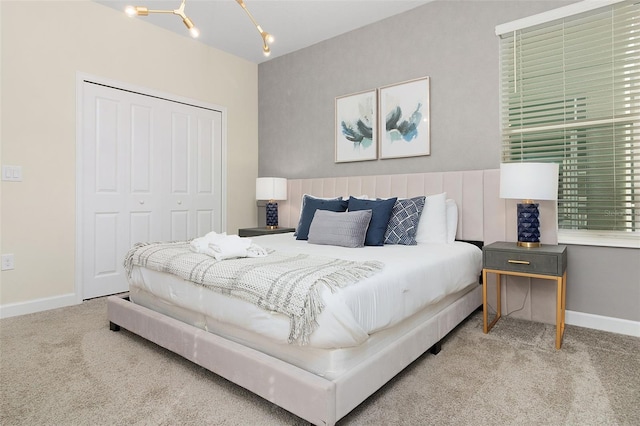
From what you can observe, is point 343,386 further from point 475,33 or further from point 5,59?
point 5,59

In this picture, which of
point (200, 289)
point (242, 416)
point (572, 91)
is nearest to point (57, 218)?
point (200, 289)

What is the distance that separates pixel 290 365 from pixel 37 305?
278 centimetres

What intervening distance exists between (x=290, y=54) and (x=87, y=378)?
3.94 m

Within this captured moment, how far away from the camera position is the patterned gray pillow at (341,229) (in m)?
2.71

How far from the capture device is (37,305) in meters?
3.14

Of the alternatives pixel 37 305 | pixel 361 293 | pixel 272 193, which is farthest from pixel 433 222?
pixel 37 305

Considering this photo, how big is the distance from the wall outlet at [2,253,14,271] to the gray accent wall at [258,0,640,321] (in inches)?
109

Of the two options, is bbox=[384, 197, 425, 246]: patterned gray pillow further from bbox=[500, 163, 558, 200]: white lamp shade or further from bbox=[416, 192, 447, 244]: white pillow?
Result: bbox=[500, 163, 558, 200]: white lamp shade

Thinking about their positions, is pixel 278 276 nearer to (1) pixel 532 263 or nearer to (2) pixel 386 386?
(2) pixel 386 386

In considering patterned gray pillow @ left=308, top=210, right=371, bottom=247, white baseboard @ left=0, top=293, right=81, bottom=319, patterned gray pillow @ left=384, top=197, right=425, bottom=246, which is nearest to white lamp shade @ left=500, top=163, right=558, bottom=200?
patterned gray pillow @ left=384, top=197, right=425, bottom=246

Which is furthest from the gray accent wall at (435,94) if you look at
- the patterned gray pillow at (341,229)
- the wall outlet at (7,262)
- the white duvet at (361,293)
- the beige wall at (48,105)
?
the wall outlet at (7,262)

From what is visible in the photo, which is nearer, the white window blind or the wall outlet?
the white window blind

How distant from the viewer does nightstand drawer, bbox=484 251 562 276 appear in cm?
234

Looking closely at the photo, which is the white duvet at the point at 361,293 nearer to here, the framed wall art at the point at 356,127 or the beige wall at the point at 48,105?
the beige wall at the point at 48,105
